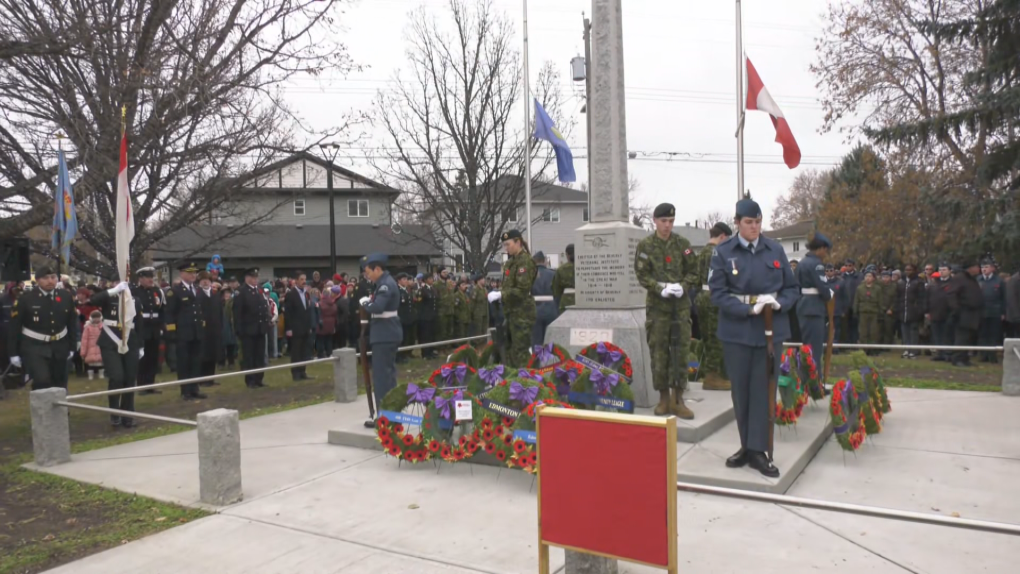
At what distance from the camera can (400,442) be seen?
6062 millimetres

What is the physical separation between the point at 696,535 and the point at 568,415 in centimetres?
177

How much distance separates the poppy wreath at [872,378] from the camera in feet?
22.5

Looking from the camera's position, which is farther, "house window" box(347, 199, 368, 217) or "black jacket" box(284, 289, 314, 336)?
"house window" box(347, 199, 368, 217)

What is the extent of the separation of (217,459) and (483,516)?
212cm

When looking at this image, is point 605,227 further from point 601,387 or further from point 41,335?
point 41,335

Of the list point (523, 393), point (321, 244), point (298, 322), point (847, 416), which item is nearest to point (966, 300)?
point (847, 416)

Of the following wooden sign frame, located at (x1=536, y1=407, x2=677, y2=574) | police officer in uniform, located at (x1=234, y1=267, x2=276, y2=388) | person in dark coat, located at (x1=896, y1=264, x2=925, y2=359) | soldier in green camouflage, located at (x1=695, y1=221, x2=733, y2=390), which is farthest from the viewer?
person in dark coat, located at (x1=896, y1=264, x2=925, y2=359)

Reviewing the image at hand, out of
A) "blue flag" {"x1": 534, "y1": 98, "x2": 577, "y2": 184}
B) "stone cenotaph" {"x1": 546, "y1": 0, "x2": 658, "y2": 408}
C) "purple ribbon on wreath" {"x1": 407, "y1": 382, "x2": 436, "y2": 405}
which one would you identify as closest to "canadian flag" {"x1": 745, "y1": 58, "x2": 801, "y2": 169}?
"blue flag" {"x1": 534, "y1": 98, "x2": 577, "y2": 184}

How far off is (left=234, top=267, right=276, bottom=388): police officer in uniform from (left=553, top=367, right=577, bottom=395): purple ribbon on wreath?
24.2 feet

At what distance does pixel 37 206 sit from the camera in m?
8.85

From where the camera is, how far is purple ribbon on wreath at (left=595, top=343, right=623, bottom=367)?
23.0 feet

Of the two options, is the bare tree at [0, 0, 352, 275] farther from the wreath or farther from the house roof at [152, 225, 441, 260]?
the house roof at [152, 225, 441, 260]

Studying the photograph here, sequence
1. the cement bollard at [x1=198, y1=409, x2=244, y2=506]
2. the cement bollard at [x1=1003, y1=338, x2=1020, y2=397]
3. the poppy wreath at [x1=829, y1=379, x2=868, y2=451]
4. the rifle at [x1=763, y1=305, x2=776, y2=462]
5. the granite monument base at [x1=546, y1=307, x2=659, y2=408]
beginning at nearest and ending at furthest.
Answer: the rifle at [x1=763, y1=305, x2=776, y2=462] → the cement bollard at [x1=198, y1=409, x2=244, y2=506] → the poppy wreath at [x1=829, y1=379, x2=868, y2=451] → the granite monument base at [x1=546, y1=307, x2=659, y2=408] → the cement bollard at [x1=1003, y1=338, x2=1020, y2=397]

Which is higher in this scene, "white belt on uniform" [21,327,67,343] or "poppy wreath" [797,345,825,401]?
"white belt on uniform" [21,327,67,343]
